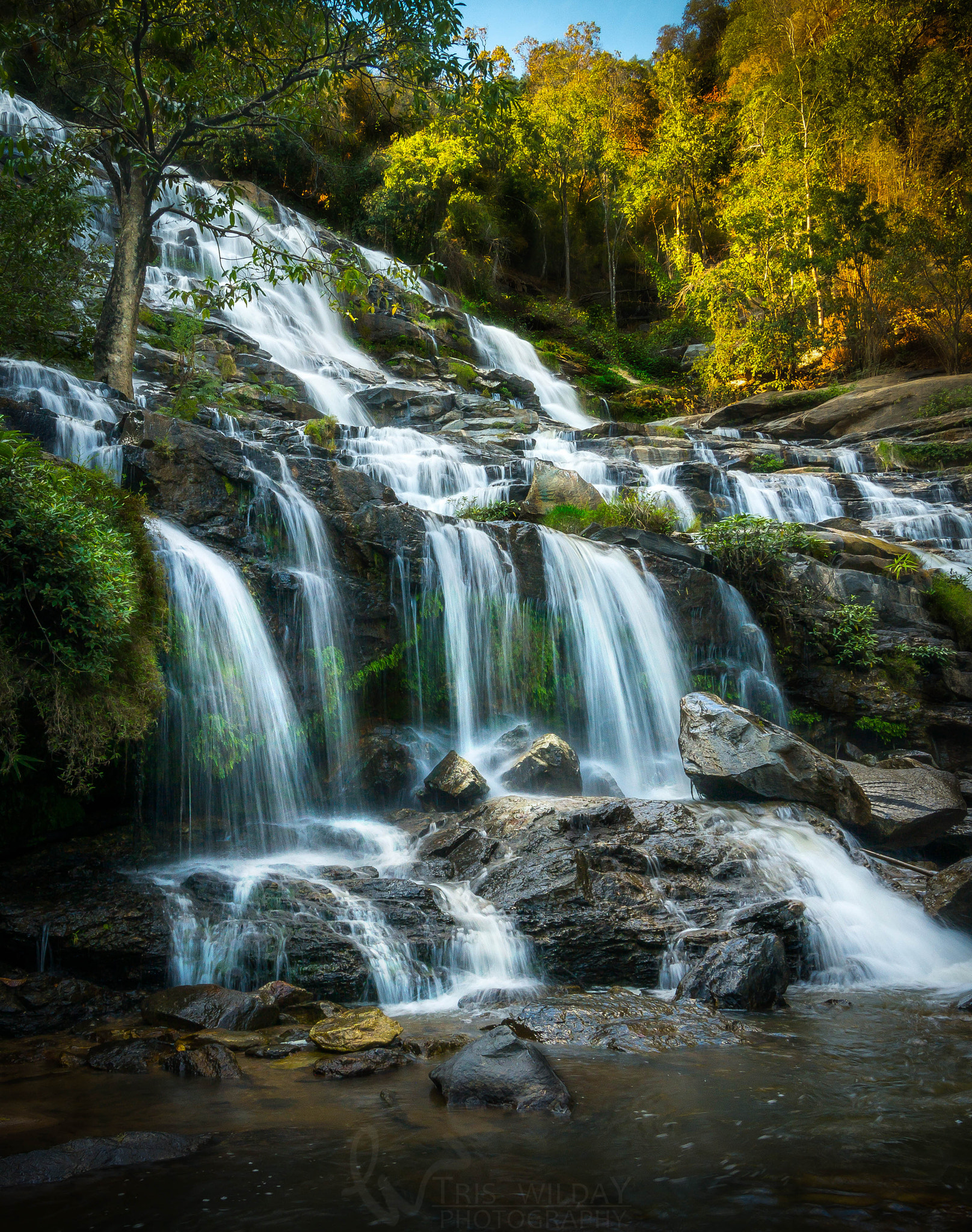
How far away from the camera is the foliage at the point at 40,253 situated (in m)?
11.7

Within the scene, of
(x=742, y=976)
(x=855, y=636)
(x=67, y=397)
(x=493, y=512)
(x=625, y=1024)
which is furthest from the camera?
(x=493, y=512)

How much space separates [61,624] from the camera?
5.44m

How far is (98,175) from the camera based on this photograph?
21.0 m

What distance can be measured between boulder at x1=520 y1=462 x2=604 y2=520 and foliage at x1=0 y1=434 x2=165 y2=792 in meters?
8.36

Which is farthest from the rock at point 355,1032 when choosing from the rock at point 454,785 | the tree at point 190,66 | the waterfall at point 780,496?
the waterfall at point 780,496

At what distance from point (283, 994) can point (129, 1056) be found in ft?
3.55

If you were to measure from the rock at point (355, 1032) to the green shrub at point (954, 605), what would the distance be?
11597mm

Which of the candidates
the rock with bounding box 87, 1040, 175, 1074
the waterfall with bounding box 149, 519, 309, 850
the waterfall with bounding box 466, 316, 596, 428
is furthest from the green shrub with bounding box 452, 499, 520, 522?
the waterfall with bounding box 466, 316, 596, 428

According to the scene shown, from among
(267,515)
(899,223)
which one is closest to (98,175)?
(267,515)

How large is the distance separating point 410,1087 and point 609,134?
4067 cm

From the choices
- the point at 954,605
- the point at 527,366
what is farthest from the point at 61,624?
the point at 527,366

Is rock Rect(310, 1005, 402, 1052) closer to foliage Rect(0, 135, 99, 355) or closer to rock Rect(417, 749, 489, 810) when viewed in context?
rock Rect(417, 749, 489, 810)

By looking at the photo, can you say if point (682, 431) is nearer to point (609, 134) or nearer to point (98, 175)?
point (98, 175)

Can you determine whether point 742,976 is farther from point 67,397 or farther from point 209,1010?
point 67,397
